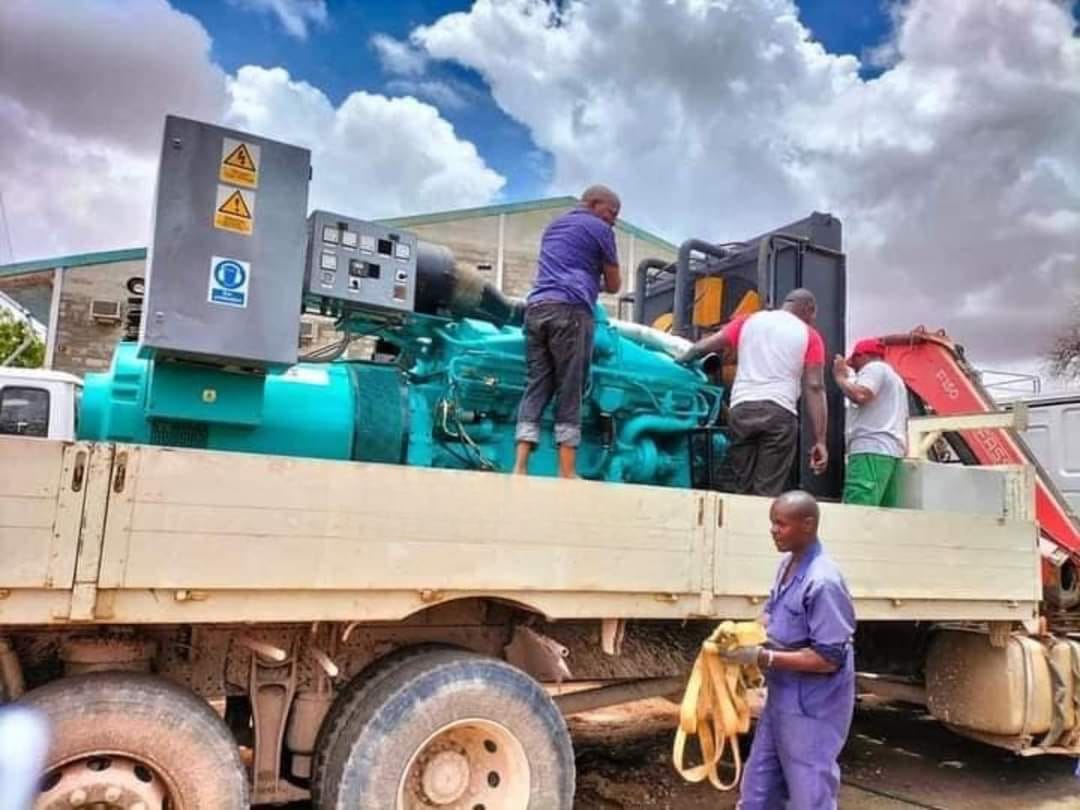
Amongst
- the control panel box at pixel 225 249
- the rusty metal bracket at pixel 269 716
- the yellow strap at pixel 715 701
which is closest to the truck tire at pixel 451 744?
the rusty metal bracket at pixel 269 716

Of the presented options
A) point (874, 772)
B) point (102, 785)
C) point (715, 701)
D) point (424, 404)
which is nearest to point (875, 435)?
point (874, 772)

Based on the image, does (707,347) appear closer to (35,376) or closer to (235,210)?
(235,210)

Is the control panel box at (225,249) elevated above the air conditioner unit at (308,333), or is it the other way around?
the air conditioner unit at (308,333)

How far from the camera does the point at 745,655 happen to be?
3.66m

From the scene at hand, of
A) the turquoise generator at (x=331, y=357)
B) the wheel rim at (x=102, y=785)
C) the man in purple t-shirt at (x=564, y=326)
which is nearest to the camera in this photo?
the wheel rim at (x=102, y=785)

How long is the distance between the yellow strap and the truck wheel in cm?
186

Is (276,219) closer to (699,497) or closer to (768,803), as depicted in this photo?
(699,497)

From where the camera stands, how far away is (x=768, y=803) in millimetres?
3793

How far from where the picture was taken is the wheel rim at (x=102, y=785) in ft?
9.66

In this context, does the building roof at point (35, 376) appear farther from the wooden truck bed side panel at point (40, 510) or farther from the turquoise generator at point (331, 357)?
the wooden truck bed side panel at point (40, 510)

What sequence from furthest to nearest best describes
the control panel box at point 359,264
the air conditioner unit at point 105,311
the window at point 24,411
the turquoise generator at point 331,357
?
the air conditioner unit at point 105,311, the window at point 24,411, the control panel box at point 359,264, the turquoise generator at point 331,357

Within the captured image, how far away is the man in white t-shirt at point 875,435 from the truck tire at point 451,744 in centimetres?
284

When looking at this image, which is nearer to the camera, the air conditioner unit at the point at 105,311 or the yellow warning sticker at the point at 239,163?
the yellow warning sticker at the point at 239,163

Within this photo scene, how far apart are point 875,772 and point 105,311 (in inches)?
476
